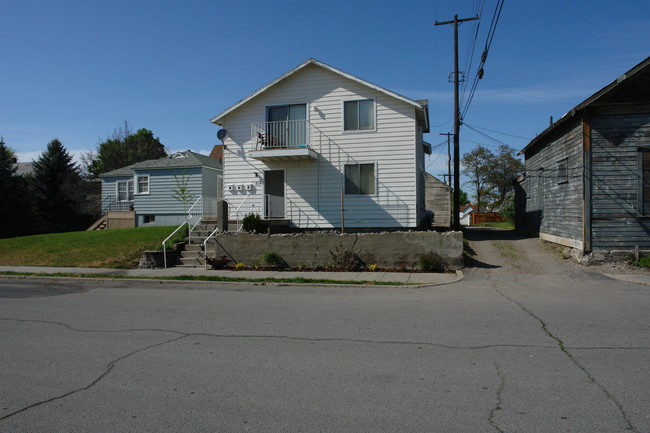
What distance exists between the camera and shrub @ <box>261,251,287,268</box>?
623 inches

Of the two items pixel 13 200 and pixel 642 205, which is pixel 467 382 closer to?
pixel 642 205

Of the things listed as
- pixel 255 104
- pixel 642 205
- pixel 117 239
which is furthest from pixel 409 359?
pixel 117 239

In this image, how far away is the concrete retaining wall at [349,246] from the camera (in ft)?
48.6

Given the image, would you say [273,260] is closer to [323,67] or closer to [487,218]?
[323,67]

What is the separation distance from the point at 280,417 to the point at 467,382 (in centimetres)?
202

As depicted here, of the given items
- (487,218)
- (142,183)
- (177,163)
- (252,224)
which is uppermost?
(177,163)

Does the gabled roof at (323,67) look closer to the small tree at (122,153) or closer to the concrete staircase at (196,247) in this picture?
the concrete staircase at (196,247)

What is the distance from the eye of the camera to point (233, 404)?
434cm

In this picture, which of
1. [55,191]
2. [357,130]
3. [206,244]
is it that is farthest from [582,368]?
[55,191]

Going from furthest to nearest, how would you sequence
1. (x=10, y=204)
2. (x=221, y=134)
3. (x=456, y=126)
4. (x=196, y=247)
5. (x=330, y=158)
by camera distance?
(x=10, y=204), (x=456, y=126), (x=221, y=134), (x=330, y=158), (x=196, y=247)

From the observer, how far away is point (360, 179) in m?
19.5

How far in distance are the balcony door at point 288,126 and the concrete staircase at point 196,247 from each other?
4375mm

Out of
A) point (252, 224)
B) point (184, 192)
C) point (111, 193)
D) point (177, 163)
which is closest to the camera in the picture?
point (252, 224)

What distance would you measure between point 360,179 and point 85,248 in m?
11.9
